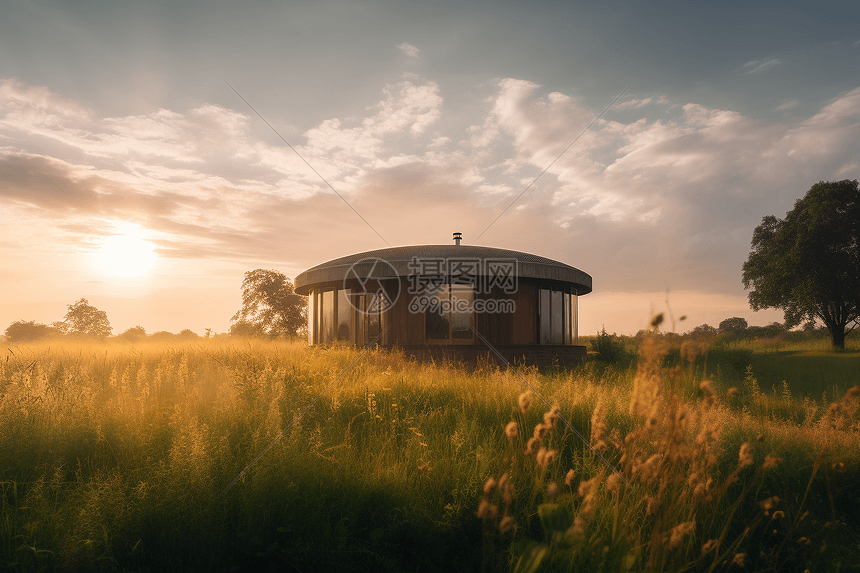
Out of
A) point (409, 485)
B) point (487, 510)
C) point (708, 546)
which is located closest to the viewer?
point (487, 510)

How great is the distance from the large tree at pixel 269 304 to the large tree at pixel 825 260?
27510 millimetres

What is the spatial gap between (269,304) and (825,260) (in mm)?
30579

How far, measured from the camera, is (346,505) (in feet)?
10.2

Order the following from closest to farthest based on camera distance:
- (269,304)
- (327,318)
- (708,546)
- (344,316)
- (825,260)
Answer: (708,546), (344,316), (327,318), (825,260), (269,304)

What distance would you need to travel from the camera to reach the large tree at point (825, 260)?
19766 mm

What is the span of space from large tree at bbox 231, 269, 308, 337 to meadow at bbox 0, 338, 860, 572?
956 inches

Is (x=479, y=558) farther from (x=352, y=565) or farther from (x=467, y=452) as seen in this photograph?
(x=467, y=452)

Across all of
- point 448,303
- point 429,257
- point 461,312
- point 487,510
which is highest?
point 429,257

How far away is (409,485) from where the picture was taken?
3.32 meters

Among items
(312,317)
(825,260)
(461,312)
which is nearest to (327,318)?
(312,317)

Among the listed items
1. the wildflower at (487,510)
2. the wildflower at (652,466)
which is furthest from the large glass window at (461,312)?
the wildflower at (487,510)

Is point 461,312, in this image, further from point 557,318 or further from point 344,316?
point 557,318

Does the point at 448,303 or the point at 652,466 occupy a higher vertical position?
the point at 448,303

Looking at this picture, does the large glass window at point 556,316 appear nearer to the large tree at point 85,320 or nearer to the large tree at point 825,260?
the large tree at point 825,260
